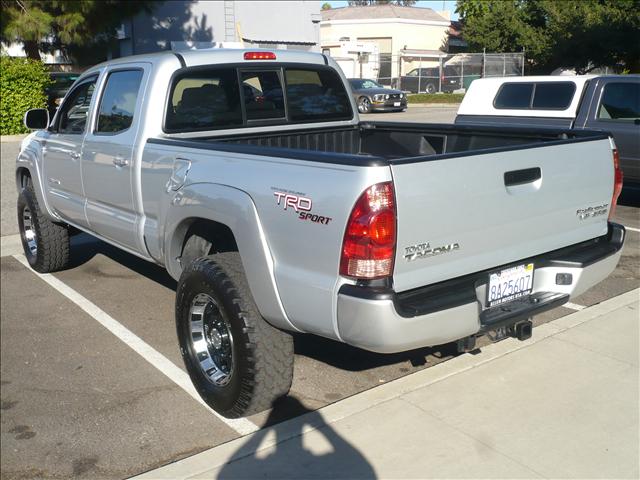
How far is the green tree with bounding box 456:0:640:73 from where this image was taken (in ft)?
111

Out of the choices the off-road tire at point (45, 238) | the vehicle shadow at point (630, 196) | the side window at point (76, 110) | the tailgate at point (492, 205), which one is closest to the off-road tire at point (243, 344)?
the tailgate at point (492, 205)

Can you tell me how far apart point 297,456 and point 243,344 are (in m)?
0.62

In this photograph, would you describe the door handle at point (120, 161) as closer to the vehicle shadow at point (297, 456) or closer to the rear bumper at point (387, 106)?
the vehicle shadow at point (297, 456)

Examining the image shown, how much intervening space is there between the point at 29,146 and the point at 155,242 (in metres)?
2.77

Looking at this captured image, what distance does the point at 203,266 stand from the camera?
12.9 feet

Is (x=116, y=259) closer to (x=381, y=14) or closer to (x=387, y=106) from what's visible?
(x=387, y=106)

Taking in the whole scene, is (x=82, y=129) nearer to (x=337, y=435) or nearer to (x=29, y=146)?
(x=29, y=146)

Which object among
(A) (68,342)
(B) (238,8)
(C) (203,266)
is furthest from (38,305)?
(B) (238,8)

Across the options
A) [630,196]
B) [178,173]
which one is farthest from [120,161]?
[630,196]

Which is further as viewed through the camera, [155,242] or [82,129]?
[82,129]

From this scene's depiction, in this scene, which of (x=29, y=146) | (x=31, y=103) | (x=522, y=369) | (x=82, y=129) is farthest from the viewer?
(x=31, y=103)

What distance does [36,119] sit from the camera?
20.6 ft

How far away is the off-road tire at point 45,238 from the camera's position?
6.66 meters

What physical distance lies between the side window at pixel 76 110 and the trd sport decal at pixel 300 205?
2879mm
